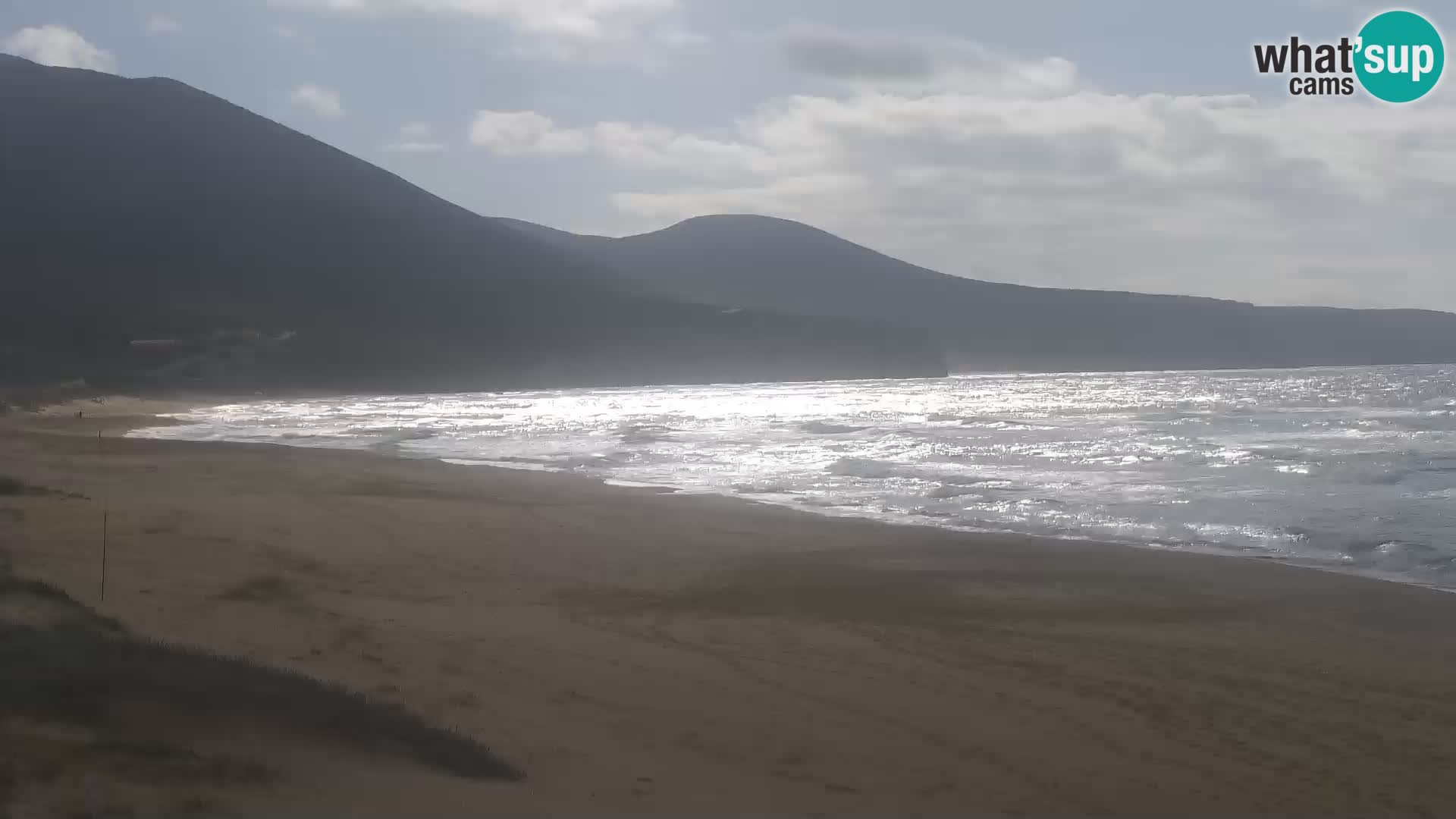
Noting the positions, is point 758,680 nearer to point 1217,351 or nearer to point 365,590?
point 365,590

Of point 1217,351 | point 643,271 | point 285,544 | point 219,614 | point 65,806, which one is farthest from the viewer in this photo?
point 1217,351

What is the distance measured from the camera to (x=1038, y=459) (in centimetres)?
2380

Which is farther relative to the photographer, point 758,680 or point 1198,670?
point 1198,670

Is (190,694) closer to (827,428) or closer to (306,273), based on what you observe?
(827,428)

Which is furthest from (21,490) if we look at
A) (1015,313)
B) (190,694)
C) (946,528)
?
(1015,313)

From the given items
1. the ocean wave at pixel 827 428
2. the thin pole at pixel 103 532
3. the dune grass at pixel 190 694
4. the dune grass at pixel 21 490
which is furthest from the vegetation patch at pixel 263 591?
the ocean wave at pixel 827 428

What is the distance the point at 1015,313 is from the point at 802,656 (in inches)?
7279

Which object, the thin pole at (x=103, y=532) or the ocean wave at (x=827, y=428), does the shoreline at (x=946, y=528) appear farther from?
the ocean wave at (x=827, y=428)

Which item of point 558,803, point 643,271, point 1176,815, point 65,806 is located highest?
point 643,271

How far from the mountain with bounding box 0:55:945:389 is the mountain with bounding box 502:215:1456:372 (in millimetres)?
41162

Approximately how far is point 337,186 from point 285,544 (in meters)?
124

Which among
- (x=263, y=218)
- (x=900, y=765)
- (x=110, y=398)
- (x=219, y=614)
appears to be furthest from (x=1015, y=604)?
(x=263, y=218)

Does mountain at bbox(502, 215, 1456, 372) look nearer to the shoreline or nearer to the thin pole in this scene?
the shoreline

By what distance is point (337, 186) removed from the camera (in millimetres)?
125125
